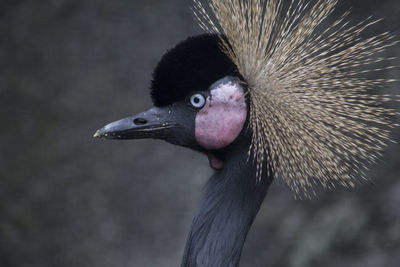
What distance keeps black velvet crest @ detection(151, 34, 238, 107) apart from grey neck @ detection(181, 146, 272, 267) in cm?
20

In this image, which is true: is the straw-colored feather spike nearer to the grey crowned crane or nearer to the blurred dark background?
the grey crowned crane

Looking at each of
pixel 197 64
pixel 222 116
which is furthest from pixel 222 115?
pixel 197 64

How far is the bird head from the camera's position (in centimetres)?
137

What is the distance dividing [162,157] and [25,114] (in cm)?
78

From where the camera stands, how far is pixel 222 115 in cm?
138

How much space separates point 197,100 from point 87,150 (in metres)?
1.66

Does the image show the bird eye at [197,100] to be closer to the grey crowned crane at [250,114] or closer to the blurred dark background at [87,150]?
the grey crowned crane at [250,114]

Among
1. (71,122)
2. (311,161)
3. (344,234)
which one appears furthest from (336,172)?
(71,122)

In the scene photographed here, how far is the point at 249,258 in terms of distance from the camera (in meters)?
2.81

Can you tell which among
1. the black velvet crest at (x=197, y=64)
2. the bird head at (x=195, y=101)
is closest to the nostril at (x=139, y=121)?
the bird head at (x=195, y=101)

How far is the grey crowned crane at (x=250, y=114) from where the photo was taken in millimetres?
1364

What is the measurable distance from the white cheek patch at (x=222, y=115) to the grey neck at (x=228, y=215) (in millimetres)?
58

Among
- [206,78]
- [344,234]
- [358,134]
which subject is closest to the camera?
[206,78]

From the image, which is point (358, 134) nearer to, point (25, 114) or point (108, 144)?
point (108, 144)
